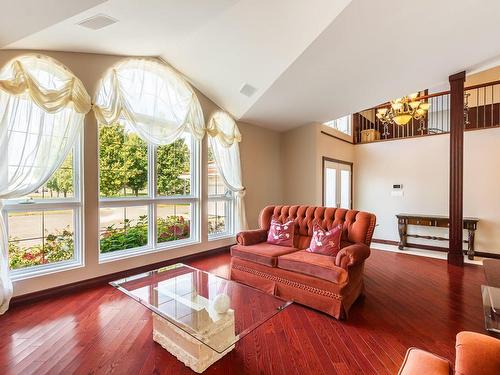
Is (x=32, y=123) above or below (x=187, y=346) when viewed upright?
above

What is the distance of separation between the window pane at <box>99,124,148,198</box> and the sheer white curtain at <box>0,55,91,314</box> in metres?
0.49

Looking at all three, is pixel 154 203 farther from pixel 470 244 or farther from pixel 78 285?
pixel 470 244

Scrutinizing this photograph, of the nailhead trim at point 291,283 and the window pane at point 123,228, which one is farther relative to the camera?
the window pane at point 123,228

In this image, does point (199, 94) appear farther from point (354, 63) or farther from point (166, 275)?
point (166, 275)

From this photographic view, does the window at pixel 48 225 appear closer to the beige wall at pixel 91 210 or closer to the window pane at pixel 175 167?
the beige wall at pixel 91 210

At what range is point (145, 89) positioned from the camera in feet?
12.9

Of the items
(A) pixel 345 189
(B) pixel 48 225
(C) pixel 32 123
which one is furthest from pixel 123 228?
(A) pixel 345 189

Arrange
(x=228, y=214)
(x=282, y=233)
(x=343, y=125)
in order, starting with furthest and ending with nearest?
1. (x=343, y=125)
2. (x=228, y=214)
3. (x=282, y=233)

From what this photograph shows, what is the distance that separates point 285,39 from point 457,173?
357cm

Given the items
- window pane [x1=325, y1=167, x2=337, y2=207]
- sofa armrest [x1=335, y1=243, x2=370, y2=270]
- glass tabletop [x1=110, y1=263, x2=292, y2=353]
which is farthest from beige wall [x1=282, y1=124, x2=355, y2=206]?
glass tabletop [x1=110, y1=263, x2=292, y2=353]

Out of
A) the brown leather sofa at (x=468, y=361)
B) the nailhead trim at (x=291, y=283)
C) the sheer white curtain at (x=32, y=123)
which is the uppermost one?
the sheer white curtain at (x=32, y=123)

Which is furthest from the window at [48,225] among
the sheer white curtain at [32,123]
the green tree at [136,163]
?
the green tree at [136,163]

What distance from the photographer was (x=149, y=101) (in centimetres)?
394

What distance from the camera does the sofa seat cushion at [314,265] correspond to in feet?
8.46
